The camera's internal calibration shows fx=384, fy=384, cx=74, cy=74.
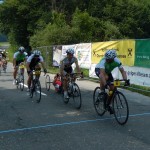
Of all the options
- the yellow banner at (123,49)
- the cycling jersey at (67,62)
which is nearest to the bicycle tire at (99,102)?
the cycling jersey at (67,62)

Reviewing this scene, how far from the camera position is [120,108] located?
28.6 ft

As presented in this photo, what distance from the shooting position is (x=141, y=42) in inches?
570

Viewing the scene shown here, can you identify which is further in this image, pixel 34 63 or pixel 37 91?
pixel 34 63

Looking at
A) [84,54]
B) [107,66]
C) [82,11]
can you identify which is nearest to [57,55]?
[84,54]

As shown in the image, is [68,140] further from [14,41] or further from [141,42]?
[14,41]

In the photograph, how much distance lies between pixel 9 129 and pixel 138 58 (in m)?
7.72

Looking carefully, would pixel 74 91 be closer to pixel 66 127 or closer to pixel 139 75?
pixel 66 127

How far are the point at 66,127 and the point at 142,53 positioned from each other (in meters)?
6.85

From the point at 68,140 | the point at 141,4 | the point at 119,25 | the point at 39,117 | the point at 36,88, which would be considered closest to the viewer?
the point at 68,140

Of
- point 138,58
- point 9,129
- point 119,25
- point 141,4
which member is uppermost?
point 141,4

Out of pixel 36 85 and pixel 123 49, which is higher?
pixel 123 49

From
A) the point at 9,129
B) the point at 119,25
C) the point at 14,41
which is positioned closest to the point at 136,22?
the point at 119,25

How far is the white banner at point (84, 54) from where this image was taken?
2009cm

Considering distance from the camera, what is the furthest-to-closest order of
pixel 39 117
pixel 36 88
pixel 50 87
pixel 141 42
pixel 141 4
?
pixel 141 4
pixel 50 87
pixel 141 42
pixel 36 88
pixel 39 117
